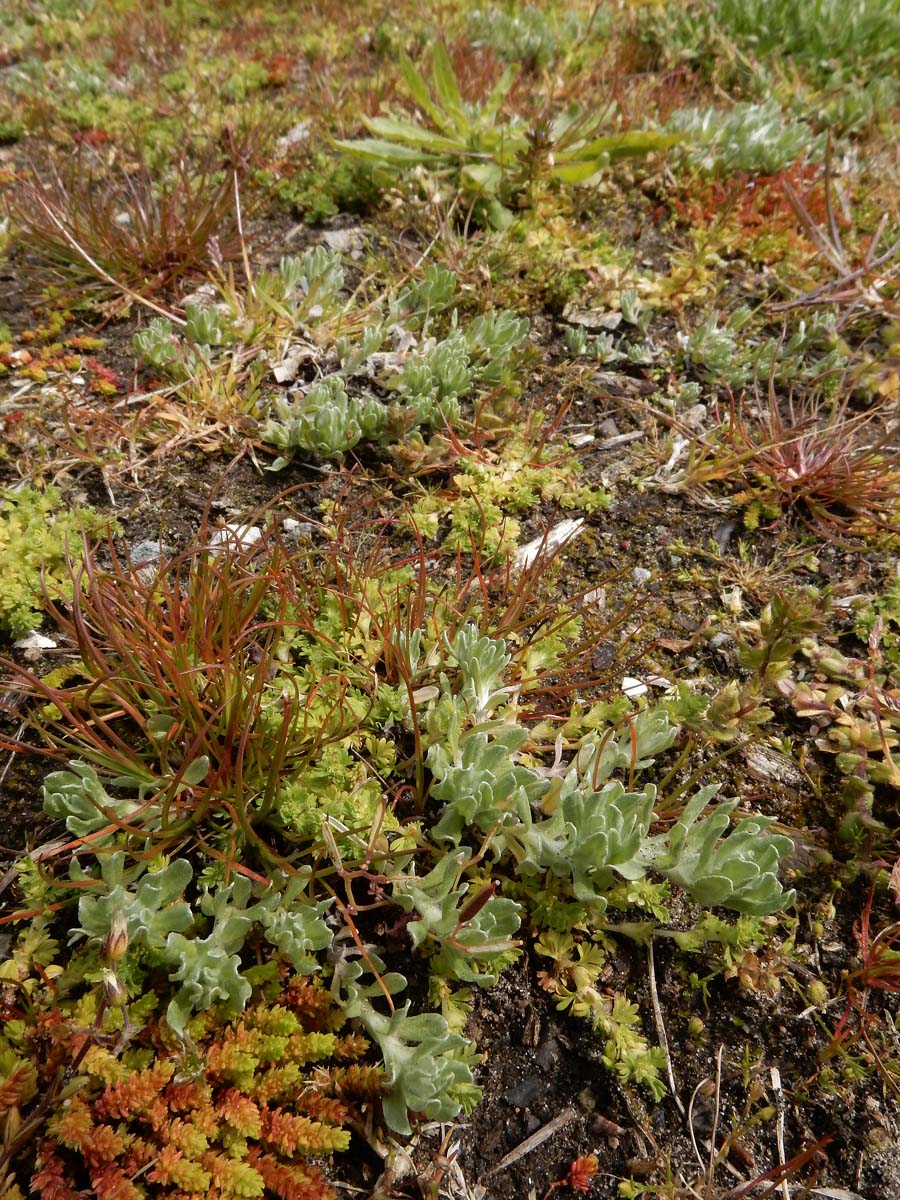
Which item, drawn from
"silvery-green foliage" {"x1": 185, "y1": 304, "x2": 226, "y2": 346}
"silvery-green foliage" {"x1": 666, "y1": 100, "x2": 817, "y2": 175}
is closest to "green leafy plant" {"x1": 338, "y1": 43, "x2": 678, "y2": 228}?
"silvery-green foliage" {"x1": 666, "y1": 100, "x2": 817, "y2": 175}

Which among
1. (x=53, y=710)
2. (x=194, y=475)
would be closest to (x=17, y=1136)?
(x=53, y=710)

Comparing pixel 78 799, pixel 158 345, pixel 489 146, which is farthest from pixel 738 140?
pixel 78 799

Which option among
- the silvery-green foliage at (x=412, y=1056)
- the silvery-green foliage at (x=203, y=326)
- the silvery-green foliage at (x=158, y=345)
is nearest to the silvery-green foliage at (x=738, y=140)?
the silvery-green foliage at (x=203, y=326)

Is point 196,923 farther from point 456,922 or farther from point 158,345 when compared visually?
point 158,345

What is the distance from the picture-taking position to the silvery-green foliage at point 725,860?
7.05 ft

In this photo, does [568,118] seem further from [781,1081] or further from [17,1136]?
[17,1136]

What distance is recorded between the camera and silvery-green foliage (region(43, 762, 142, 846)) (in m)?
2.20

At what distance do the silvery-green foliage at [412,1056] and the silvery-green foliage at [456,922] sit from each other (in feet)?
0.49

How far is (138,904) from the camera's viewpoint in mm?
2053

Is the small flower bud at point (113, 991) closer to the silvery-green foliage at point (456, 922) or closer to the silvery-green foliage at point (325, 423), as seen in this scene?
the silvery-green foliage at point (456, 922)

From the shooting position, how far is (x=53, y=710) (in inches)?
92.0

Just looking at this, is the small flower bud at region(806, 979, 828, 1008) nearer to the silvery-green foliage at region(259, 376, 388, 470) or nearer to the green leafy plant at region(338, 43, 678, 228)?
the silvery-green foliage at region(259, 376, 388, 470)

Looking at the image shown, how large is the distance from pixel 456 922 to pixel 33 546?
2.09m

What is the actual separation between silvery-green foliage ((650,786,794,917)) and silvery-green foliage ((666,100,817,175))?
14.3 feet
